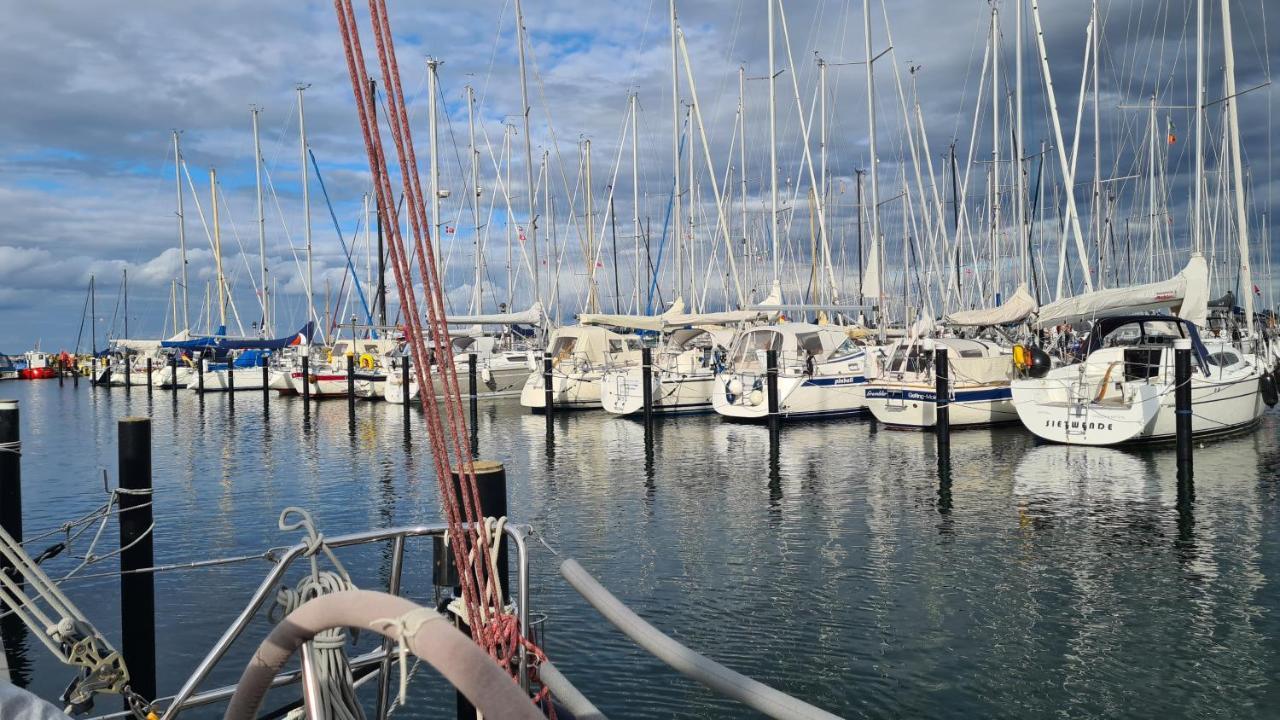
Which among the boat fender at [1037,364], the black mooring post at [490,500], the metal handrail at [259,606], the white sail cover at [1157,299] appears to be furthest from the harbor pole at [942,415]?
the metal handrail at [259,606]

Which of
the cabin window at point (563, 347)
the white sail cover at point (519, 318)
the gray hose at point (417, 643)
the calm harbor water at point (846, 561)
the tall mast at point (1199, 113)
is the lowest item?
the calm harbor water at point (846, 561)

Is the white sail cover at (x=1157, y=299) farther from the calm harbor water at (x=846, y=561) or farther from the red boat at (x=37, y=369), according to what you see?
the red boat at (x=37, y=369)

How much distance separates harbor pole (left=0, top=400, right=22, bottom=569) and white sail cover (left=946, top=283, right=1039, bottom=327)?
24.2m

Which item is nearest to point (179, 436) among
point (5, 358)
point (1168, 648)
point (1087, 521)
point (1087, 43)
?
point (1087, 521)

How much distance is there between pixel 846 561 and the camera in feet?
38.3

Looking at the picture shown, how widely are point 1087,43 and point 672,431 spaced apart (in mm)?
21258

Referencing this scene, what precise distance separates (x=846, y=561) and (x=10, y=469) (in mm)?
8771

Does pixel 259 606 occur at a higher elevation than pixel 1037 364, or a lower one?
lower

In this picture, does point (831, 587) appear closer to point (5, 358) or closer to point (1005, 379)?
point (1005, 379)

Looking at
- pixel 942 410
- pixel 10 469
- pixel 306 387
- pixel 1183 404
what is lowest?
pixel 942 410

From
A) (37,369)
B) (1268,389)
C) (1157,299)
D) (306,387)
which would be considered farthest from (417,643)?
(37,369)

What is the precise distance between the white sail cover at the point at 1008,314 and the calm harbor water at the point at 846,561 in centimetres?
→ 420

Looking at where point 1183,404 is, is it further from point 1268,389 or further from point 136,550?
point 136,550

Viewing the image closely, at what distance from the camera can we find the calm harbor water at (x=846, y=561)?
7801mm
